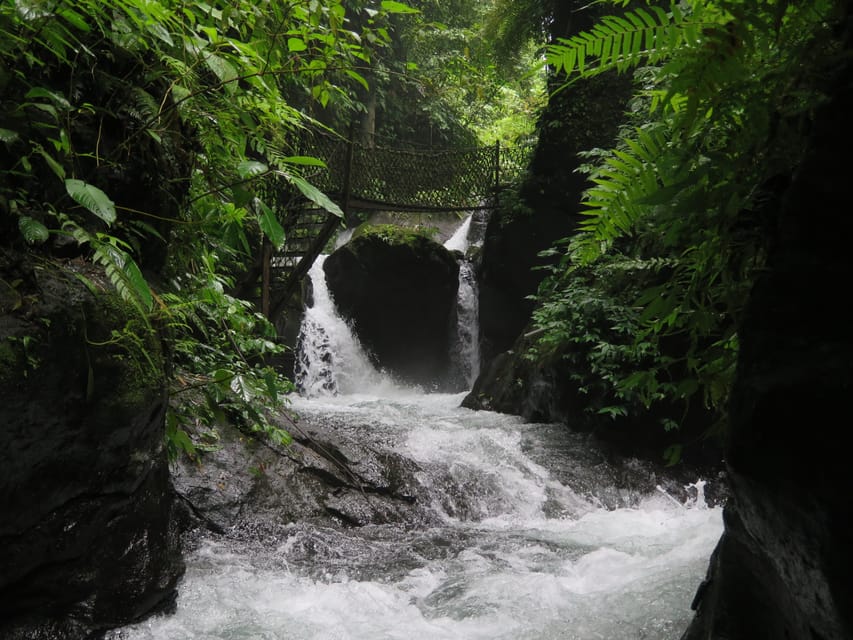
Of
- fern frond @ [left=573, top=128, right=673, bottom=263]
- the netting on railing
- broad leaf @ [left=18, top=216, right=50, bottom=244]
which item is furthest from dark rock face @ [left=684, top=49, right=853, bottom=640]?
the netting on railing

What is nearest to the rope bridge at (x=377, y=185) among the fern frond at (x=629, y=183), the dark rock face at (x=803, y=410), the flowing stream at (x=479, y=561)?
the flowing stream at (x=479, y=561)

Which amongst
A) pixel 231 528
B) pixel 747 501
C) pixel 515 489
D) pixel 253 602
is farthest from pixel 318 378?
pixel 747 501

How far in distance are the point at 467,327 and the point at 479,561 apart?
30.6 ft

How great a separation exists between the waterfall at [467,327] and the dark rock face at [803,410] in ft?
37.3

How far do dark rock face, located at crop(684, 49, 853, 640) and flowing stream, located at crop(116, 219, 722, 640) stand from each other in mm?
1411

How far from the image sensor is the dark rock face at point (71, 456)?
1.96 m

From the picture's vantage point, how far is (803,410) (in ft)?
3.22

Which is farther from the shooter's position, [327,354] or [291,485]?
[327,354]

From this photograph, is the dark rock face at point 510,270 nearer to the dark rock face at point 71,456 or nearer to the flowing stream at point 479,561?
the flowing stream at point 479,561

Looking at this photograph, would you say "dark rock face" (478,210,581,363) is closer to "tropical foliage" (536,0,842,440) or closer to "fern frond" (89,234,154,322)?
"tropical foliage" (536,0,842,440)

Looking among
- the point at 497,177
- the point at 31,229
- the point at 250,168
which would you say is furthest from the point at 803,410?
the point at 497,177

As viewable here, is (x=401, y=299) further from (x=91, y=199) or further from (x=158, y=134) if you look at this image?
(x=91, y=199)

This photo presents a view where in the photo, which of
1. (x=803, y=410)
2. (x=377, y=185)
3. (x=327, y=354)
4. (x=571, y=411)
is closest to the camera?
(x=803, y=410)

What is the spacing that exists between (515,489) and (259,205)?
4.01 metres
